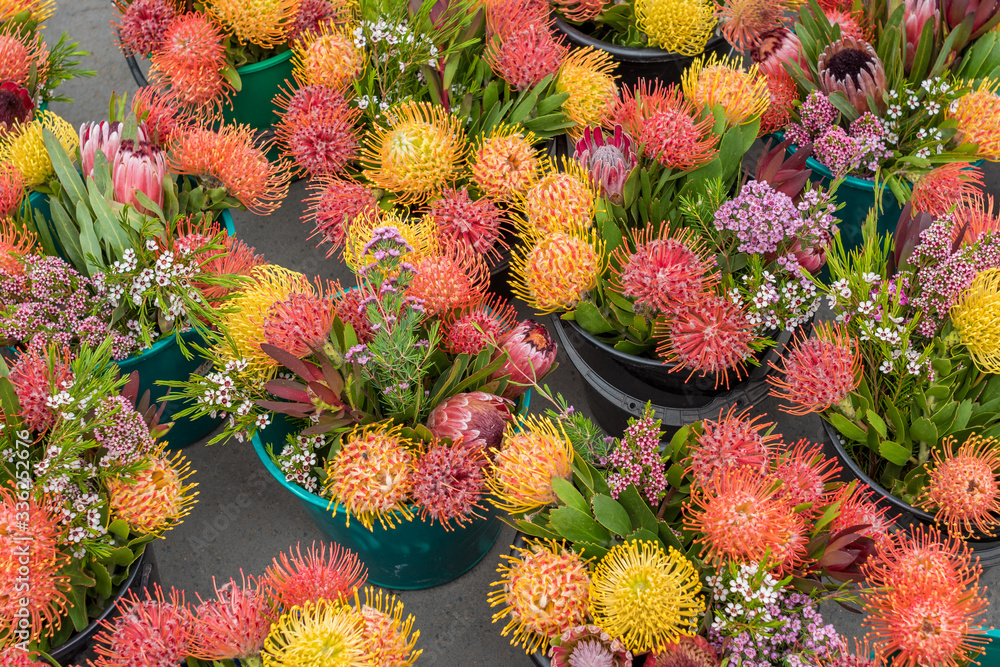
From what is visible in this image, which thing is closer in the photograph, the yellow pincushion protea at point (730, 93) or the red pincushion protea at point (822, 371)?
the red pincushion protea at point (822, 371)

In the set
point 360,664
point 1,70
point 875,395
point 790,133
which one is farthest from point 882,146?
point 1,70

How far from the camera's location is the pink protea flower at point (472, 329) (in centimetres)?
116

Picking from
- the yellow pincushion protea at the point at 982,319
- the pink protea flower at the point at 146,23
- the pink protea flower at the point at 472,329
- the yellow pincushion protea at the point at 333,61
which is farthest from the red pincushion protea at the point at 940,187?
the pink protea flower at the point at 146,23

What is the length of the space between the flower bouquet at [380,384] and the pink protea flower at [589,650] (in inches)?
8.5

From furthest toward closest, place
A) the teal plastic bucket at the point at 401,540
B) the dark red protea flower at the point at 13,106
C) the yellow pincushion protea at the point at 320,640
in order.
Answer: the dark red protea flower at the point at 13,106
the teal plastic bucket at the point at 401,540
the yellow pincushion protea at the point at 320,640

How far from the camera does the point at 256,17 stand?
1.58 m

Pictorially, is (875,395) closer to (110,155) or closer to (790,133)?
(790,133)

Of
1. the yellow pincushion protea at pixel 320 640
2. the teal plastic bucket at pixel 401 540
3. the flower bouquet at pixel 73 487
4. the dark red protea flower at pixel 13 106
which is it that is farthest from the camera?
the dark red protea flower at pixel 13 106

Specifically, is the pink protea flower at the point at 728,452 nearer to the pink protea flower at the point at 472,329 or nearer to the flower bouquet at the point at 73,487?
the pink protea flower at the point at 472,329

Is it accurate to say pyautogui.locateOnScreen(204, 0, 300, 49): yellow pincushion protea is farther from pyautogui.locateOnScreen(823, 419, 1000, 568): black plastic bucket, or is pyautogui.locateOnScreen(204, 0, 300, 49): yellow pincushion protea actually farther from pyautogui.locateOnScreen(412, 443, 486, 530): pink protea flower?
pyautogui.locateOnScreen(823, 419, 1000, 568): black plastic bucket

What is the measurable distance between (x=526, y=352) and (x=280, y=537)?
75 centimetres

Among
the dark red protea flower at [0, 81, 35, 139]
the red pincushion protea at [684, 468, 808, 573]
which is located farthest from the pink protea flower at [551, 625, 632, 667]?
the dark red protea flower at [0, 81, 35, 139]

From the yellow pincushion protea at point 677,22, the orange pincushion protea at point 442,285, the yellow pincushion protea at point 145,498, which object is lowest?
the yellow pincushion protea at point 145,498

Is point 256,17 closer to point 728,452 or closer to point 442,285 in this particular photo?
point 442,285
